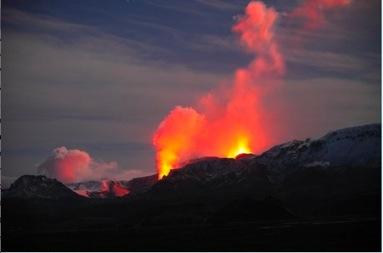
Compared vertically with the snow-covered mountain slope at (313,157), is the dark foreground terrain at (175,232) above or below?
below

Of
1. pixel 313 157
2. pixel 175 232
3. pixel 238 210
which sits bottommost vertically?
pixel 175 232

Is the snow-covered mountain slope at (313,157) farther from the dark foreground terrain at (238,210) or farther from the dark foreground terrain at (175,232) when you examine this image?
the dark foreground terrain at (175,232)

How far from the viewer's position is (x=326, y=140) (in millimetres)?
184375

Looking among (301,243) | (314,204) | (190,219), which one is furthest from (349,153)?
(301,243)

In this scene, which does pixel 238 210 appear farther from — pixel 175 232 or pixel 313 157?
Answer: pixel 313 157

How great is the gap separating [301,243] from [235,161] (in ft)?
509

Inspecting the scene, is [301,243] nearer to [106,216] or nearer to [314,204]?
[314,204]

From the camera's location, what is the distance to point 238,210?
317ft

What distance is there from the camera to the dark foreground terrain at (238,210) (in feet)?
154

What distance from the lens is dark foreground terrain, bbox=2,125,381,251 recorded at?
46969mm

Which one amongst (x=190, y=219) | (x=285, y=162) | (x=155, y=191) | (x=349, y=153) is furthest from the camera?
(x=285, y=162)

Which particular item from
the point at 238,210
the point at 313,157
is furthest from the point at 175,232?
the point at 313,157

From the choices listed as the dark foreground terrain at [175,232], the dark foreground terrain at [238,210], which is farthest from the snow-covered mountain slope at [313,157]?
the dark foreground terrain at [175,232]

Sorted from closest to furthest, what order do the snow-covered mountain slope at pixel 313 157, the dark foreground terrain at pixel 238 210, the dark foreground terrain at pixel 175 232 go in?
the dark foreground terrain at pixel 175 232, the dark foreground terrain at pixel 238 210, the snow-covered mountain slope at pixel 313 157
